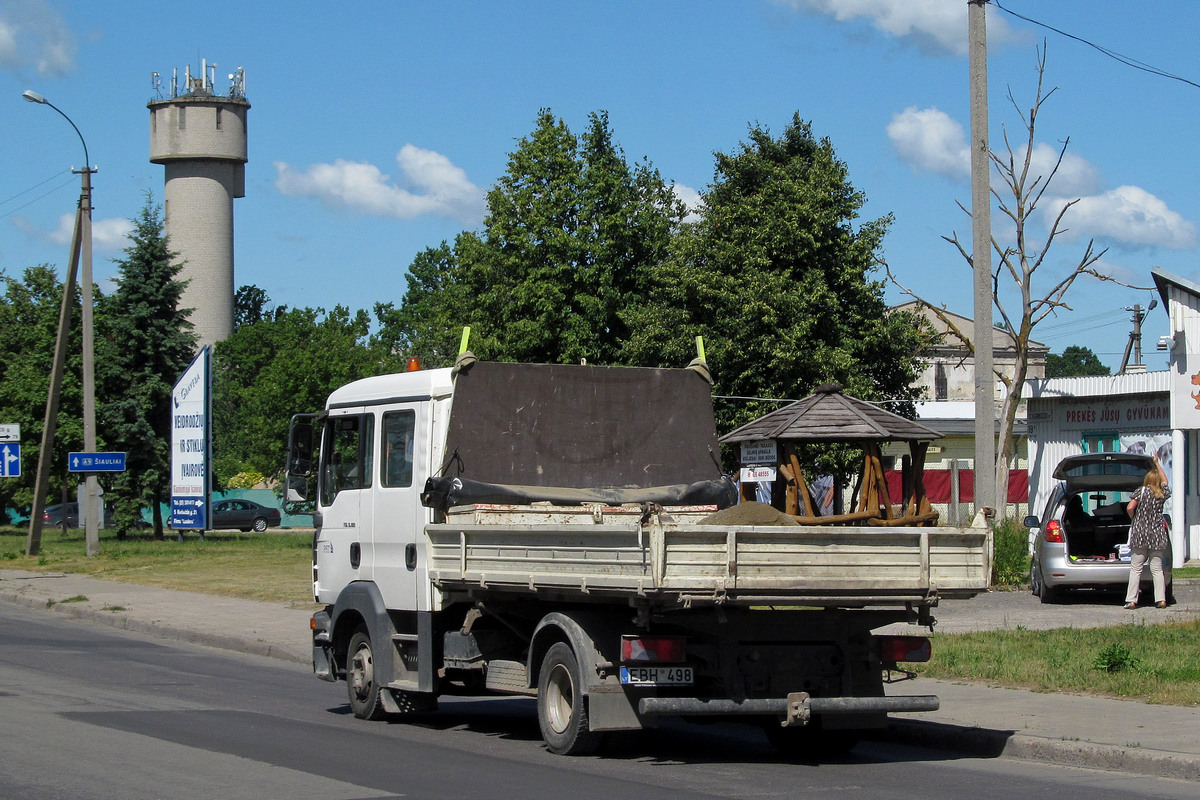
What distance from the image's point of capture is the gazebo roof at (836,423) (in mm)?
13705

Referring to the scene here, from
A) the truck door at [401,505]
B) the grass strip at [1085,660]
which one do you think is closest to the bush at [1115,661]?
the grass strip at [1085,660]

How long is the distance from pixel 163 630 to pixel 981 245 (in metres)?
12.6

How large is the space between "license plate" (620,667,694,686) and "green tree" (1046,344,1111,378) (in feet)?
478

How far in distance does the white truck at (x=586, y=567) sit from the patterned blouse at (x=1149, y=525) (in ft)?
28.1

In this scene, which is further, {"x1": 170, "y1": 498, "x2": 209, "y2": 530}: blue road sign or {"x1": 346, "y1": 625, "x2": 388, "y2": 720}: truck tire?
{"x1": 170, "y1": 498, "x2": 209, "y2": 530}: blue road sign

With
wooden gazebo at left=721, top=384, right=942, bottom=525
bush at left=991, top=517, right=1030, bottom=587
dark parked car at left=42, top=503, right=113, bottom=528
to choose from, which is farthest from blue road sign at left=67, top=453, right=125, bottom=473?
dark parked car at left=42, top=503, right=113, bottom=528

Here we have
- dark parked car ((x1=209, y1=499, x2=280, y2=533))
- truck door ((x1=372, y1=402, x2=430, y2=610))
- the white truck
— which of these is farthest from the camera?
dark parked car ((x1=209, y1=499, x2=280, y2=533))

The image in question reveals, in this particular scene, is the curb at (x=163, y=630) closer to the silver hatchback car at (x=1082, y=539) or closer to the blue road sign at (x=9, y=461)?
the blue road sign at (x=9, y=461)

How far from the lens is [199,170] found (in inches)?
3415

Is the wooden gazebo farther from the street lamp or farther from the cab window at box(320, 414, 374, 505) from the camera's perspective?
the street lamp

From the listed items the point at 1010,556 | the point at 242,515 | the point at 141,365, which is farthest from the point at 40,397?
the point at 1010,556

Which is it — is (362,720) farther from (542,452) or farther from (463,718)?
(542,452)

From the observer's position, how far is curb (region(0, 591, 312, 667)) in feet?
54.1

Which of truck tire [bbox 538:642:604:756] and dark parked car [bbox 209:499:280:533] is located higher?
Result: truck tire [bbox 538:642:604:756]
